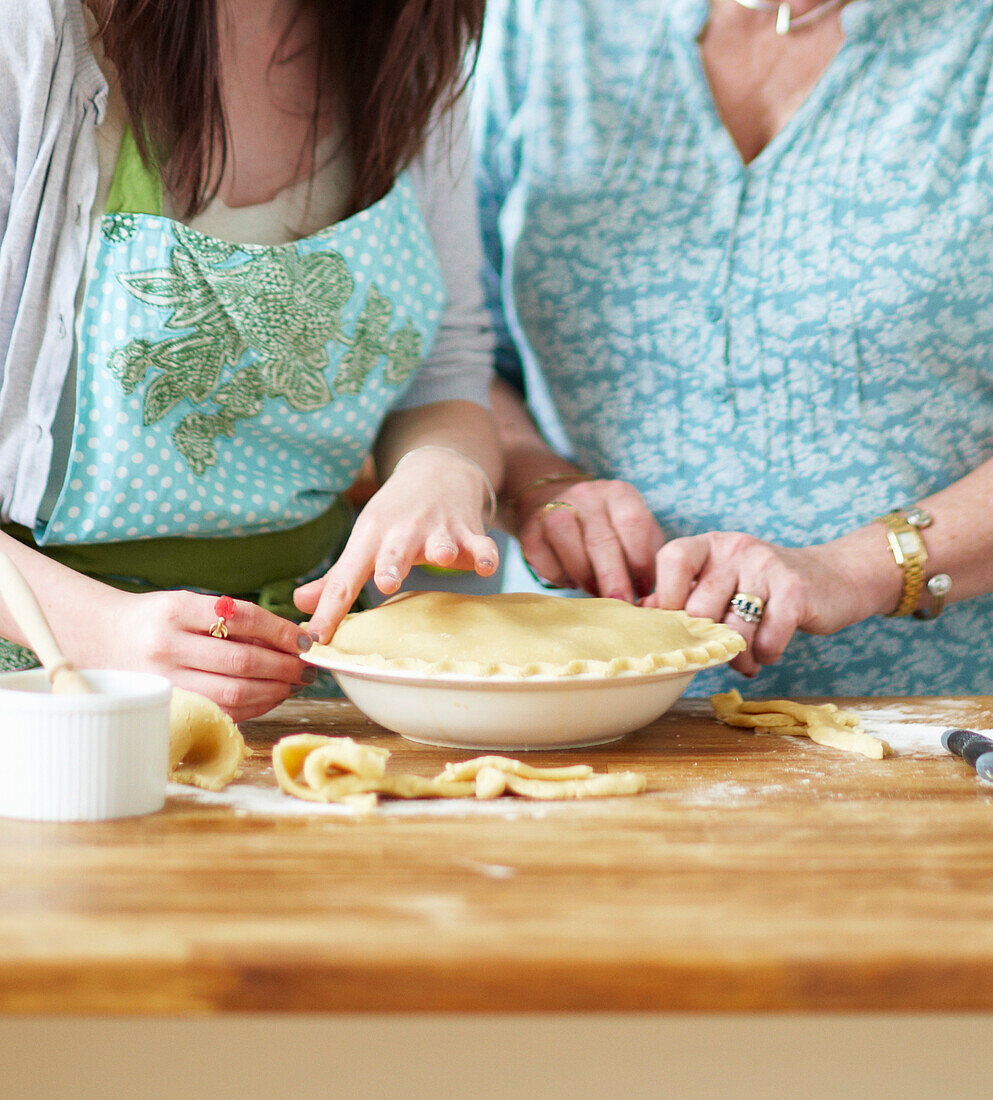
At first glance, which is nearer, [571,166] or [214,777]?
[214,777]

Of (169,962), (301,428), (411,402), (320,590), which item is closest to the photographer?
(169,962)

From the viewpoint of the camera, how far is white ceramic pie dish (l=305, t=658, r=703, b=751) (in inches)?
35.3

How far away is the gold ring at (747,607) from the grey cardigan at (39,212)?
0.77 meters

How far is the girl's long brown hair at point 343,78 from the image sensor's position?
109cm

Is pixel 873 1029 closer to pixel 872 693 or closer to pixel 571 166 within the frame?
pixel 872 693

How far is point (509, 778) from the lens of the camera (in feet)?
2.68

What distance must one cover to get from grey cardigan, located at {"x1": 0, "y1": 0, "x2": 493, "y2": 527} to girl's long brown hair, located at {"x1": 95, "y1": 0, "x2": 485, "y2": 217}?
0.17 ft

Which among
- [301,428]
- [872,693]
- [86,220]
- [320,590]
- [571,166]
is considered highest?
[571,166]

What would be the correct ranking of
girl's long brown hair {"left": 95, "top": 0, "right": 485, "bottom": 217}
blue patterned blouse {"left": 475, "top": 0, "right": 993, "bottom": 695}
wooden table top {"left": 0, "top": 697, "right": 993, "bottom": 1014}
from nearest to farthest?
1. wooden table top {"left": 0, "top": 697, "right": 993, "bottom": 1014}
2. girl's long brown hair {"left": 95, "top": 0, "right": 485, "bottom": 217}
3. blue patterned blouse {"left": 475, "top": 0, "right": 993, "bottom": 695}

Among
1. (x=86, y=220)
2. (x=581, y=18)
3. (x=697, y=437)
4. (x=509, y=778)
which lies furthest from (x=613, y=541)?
(x=581, y=18)

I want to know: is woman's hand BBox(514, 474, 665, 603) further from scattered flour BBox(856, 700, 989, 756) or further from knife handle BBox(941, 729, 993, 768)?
knife handle BBox(941, 729, 993, 768)

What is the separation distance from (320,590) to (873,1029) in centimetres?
115

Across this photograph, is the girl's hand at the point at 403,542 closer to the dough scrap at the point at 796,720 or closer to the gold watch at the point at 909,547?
the dough scrap at the point at 796,720

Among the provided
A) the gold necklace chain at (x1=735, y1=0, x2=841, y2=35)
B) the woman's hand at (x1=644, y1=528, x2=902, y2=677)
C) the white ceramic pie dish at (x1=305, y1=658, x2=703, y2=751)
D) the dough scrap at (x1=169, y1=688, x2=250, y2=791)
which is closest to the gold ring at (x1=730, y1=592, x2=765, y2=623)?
the woman's hand at (x1=644, y1=528, x2=902, y2=677)
